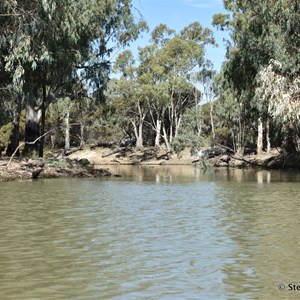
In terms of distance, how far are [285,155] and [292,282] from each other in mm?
30059

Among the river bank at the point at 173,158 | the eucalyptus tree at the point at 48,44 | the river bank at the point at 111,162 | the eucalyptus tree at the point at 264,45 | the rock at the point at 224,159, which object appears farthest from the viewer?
the rock at the point at 224,159

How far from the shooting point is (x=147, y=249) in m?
7.16

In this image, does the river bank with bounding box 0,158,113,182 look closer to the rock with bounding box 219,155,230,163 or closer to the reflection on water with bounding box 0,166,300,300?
the reflection on water with bounding box 0,166,300,300

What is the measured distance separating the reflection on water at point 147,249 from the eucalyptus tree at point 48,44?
6332 millimetres

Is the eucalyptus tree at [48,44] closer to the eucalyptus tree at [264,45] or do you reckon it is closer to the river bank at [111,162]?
the river bank at [111,162]

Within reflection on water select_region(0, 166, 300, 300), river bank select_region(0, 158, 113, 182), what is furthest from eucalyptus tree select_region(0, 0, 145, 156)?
reflection on water select_region(0, 166, 300, 300)

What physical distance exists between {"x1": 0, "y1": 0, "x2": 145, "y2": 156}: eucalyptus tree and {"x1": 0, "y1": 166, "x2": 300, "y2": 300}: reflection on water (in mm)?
6332

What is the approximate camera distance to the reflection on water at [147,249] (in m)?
5.26

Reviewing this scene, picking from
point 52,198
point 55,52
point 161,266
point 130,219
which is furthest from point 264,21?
point 161,266

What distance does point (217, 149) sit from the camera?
39.8 meters

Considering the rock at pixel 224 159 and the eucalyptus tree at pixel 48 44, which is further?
the rock at pixel 224 159

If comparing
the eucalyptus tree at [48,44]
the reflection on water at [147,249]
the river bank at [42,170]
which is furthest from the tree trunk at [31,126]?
the reflection on water at [147,249]

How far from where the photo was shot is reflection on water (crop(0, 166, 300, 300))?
5258 millimetres

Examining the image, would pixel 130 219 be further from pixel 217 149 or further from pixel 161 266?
pixel 217 149
